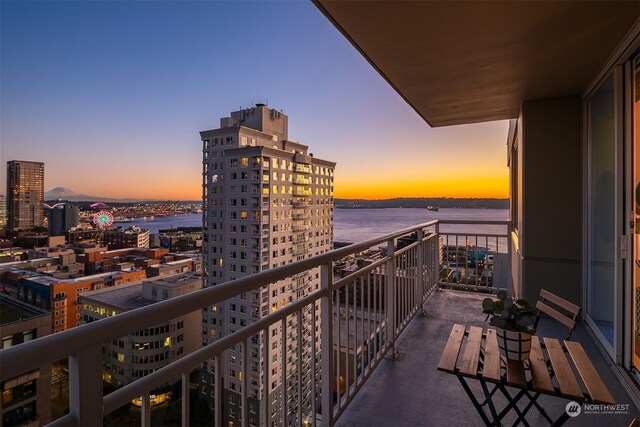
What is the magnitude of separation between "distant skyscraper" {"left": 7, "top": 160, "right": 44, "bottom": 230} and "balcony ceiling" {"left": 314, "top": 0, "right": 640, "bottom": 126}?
12974 millimetres

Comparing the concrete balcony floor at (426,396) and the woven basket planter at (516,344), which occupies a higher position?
the woven basket planter at (516,344)

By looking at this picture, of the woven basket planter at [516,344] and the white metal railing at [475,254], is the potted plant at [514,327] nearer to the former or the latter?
the woven basket planter at [516,344]

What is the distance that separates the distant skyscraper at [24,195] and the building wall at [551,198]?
1411cm

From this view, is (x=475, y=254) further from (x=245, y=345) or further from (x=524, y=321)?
(x=245, y=345)

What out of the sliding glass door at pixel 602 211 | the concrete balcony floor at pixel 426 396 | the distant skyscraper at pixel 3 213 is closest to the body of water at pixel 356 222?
the distant skyscraper at pixel 3 213

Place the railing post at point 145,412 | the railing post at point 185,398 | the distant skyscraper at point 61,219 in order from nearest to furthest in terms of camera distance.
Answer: the railing post at point 145,412
the railing post at point 185,398
the distant skyscraper at point 61,219

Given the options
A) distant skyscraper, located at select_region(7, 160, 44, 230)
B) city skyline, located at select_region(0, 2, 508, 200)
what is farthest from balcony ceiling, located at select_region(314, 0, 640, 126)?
distant skyscraper, located at select_region(7, 160, 44, 230)

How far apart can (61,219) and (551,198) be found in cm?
1789

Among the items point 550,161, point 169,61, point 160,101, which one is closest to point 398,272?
point 550,161

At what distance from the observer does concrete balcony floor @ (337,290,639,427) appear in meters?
2.15

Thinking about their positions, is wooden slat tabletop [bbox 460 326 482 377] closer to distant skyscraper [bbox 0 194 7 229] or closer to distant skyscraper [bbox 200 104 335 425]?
distant skyscraper [bbox 200 104 335 425]

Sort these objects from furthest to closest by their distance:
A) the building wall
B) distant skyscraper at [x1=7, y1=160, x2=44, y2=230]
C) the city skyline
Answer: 1. the city skyline
2. distant skyscraper at [x1=7, y1=160, x2=44, y2=230]
3. the building wall

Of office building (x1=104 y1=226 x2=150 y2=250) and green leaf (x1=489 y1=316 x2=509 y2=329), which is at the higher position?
green leaf (x1=489 y1=316 x2=509 y2=329)

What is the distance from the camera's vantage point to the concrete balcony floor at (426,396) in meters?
2.15
